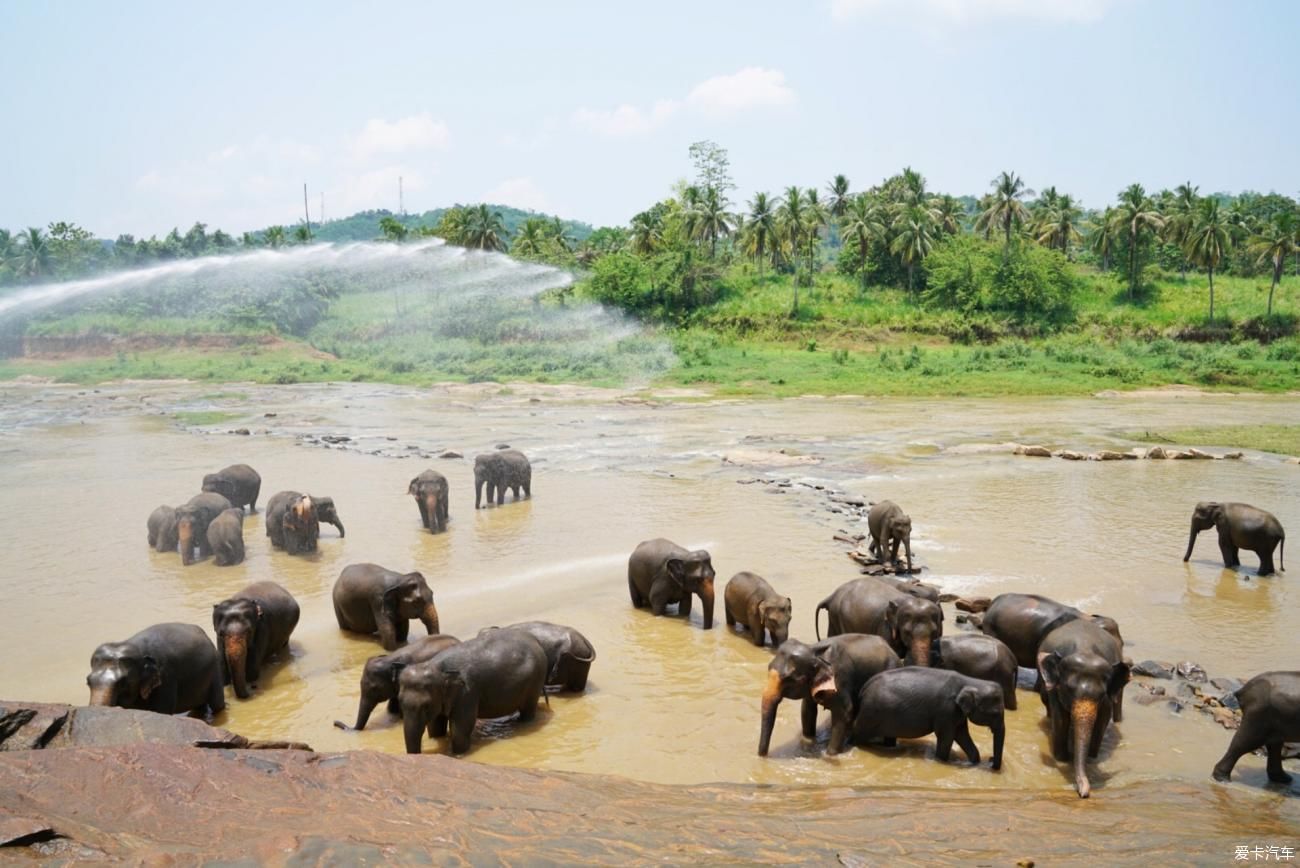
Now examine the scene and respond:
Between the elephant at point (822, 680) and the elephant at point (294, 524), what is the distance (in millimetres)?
9485

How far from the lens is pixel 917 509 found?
1922 cm

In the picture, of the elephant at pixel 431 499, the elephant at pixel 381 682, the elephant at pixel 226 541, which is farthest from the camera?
the elephant at pixel 431 499

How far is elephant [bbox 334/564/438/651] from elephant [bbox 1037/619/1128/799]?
Result: 632cm

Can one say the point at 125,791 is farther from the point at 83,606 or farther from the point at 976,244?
the point at 976,244

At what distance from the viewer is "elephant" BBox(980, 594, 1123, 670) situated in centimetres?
1014

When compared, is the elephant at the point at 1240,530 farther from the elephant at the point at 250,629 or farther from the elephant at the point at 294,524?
the elephant at the point at 294,524

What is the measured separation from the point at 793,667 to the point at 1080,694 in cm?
234

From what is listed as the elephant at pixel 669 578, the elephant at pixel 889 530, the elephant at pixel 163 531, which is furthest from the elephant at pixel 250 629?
the elephant at pixel 889 530

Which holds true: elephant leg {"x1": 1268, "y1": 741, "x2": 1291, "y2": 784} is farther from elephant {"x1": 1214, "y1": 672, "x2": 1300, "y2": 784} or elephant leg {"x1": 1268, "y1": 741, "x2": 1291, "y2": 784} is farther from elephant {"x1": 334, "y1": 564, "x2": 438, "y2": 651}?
elephant {"x1": 334, "y1": 564, "x2": 438, "y2": 651}

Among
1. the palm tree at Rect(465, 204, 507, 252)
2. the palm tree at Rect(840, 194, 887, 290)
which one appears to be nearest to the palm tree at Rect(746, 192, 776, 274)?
the palm tree at Rect(840, 194, 887, 290)

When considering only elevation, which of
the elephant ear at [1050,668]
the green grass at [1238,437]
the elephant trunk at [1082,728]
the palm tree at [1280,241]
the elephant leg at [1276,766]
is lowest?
the green grass at [1238,437]

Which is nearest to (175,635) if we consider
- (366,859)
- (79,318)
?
(366,859)

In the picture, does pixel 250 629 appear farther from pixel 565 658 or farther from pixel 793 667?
pixel 793 667

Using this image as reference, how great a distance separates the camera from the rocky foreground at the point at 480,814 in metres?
5.14
